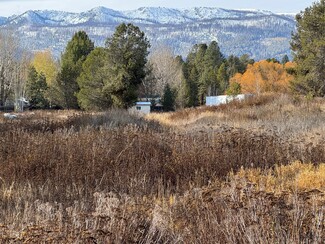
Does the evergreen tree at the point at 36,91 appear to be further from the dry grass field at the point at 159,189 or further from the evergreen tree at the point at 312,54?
the dry grass field at the point at 159,189

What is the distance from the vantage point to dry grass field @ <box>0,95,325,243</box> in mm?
3803

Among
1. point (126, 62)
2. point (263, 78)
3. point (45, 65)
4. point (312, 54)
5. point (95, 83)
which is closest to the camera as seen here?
point (312, 54)

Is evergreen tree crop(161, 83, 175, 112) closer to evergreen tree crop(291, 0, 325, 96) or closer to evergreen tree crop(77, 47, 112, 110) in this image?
evergreen tree crop(77, 47, 112, 110)

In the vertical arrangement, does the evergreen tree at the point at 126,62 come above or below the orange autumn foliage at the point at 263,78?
above

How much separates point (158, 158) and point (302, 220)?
15.4ft

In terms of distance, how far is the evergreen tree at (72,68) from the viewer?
43906mm

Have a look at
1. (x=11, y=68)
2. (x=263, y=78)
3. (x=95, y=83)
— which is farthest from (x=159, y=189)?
(x=263, y=78)

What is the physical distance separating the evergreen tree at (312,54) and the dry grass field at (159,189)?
20961mm

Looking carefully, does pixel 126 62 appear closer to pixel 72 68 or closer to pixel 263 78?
pixel 72 68

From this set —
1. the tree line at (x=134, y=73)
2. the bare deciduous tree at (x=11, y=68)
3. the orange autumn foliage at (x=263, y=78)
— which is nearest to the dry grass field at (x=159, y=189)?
the tree line at (x=134, y=73)

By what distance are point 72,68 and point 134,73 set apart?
468 inches

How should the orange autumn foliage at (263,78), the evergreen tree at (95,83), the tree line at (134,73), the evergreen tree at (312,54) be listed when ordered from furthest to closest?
the orange autumn foliage at (263,78)
the evergreen tree at (95,83)
the tree line at (134,73)
the evergreen tree at (312,54)

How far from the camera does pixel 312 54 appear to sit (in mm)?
32500

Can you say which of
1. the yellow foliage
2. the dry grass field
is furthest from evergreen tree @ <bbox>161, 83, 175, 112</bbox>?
the dry grass field
